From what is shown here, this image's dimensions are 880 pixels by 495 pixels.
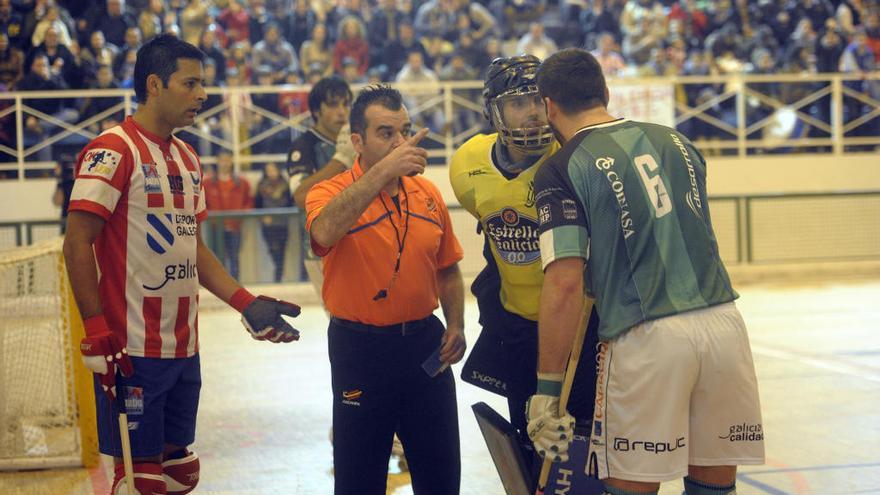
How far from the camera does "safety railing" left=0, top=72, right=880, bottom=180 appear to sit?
16.4 metres

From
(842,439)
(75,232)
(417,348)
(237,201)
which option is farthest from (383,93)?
(237,201)

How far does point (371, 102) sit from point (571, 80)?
96 centimetres

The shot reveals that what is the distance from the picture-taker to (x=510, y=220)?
14.2ft

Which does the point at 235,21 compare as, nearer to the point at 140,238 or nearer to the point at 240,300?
the point at 240,300

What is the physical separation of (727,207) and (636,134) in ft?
44.4

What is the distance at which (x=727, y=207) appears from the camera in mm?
16719

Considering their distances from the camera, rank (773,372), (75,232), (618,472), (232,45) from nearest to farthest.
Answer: (618,472), (75,232), (773,372), (232,45)

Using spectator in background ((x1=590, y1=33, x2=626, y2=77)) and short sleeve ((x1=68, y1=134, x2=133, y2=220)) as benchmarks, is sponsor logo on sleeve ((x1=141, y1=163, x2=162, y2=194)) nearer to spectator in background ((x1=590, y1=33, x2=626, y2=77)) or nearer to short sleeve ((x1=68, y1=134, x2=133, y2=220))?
short sleeve ((x1=68, y1=134, x2=133, y2=220))

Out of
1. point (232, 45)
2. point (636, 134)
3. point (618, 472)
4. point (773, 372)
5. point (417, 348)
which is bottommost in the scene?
point (773, 372)

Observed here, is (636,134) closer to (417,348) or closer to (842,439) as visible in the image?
(417,348)

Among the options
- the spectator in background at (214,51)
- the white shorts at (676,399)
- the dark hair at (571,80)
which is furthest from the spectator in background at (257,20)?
the white shorts at (676,399)

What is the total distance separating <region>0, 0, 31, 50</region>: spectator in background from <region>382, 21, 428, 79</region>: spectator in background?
18.7 ft

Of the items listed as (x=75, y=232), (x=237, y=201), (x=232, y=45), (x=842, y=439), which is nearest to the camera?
(x=75, y=232)

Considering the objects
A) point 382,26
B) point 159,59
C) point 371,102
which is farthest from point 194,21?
point 371,102
